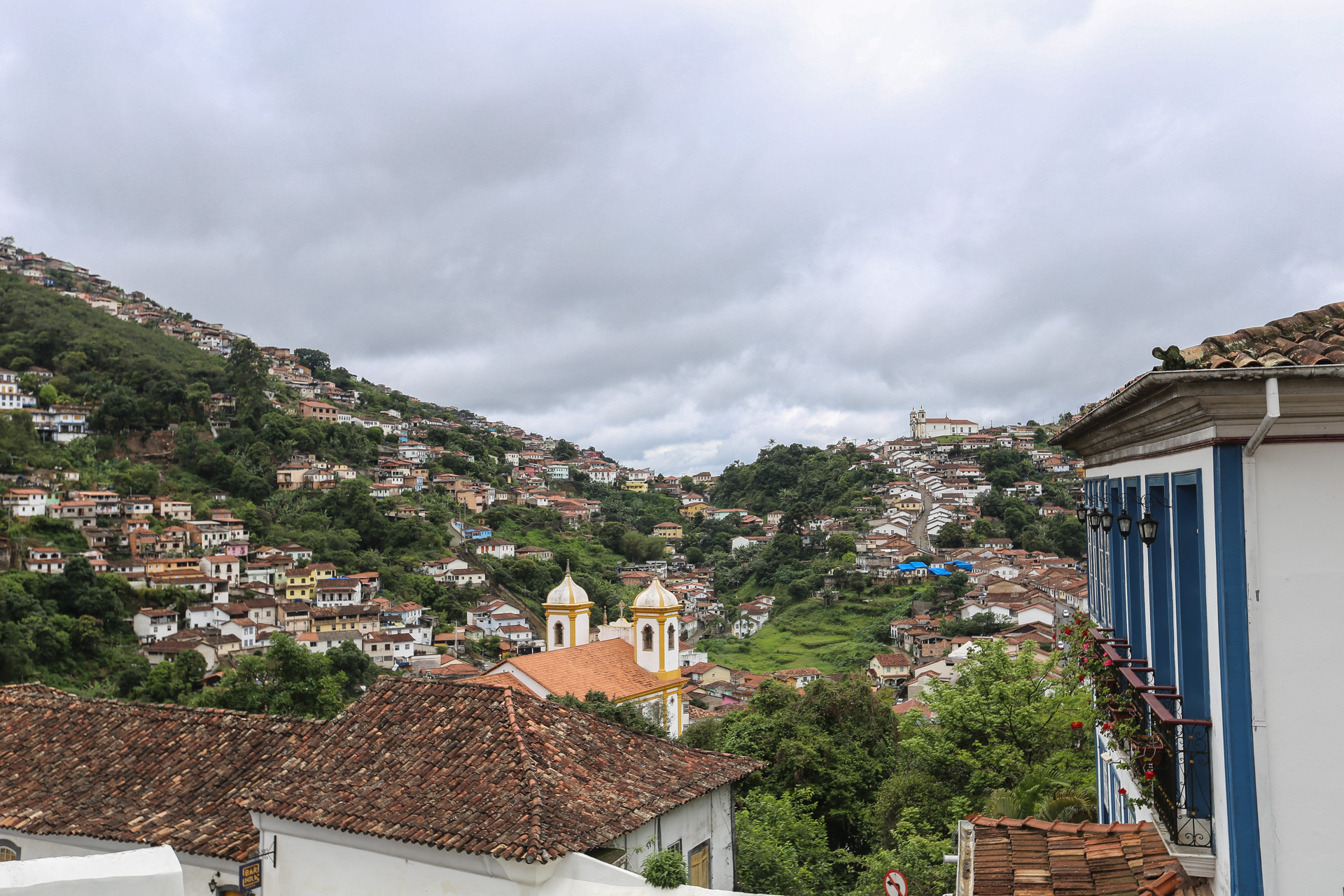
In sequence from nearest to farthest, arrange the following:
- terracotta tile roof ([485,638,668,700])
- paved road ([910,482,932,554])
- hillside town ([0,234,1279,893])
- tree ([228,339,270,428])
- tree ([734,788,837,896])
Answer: tree ([734,788,837,896])
hillside town ([0,234,1279,893])
terracotta tile roof ([485,638,668,700])
paved road ([910,482,932,554])
tree ([228,339,270,428])

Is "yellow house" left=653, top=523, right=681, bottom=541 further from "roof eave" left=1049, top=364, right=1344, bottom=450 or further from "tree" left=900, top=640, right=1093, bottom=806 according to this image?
"roof eave" left=1049, top=364, right=1344, bottom=450

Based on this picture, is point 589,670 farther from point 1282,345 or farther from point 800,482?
point 800,482

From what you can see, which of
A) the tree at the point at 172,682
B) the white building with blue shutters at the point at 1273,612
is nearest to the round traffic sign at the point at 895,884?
Answer: the white building with blue shutters at the point at 1273,612

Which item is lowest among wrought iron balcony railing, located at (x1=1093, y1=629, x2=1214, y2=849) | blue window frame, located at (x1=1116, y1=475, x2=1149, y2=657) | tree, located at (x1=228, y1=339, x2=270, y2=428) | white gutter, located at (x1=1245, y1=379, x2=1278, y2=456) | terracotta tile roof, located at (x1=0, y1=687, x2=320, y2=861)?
terracotta tile roof, located at (x1=0, y1=687, x2=320, y2=861)

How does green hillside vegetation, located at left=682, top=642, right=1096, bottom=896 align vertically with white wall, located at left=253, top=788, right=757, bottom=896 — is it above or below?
below

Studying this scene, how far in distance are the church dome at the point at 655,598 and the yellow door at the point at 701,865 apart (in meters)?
20.1

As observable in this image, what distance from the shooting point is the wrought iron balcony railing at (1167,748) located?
4086mm

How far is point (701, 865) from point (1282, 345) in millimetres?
8192

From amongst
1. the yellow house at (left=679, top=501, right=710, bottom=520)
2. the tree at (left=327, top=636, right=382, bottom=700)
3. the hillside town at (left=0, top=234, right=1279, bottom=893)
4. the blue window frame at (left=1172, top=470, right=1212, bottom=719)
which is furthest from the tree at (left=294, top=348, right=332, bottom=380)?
the blue window frame at (left=1172, top=470, right=1212, bottom=719)

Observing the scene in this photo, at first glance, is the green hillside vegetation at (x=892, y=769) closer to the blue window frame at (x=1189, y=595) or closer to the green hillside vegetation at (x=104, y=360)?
the blue window frame at (x=1189, y=595)

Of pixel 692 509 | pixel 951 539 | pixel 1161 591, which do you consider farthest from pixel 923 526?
pixel 1161 591

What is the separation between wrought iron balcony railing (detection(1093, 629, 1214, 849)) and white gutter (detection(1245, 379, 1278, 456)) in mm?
1219

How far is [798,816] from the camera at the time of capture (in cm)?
1948

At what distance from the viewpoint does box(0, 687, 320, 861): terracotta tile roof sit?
10484mm
